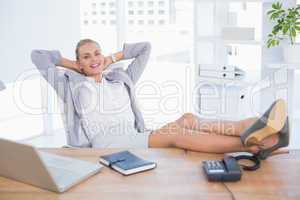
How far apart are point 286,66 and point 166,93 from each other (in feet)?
4.21

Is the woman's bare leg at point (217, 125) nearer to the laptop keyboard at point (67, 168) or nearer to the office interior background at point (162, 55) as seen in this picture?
the laptop keyboard at point (67, 168)

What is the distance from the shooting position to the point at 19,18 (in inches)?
153

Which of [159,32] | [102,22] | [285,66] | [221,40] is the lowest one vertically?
[285,66]

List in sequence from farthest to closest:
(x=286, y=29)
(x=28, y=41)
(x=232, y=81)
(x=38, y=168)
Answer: (x=28, y=41)
(x=232, y=81)
(x=286, y=29)
(x=38, y=168)

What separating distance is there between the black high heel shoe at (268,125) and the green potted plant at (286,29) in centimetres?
145

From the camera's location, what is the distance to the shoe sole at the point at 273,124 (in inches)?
55.8

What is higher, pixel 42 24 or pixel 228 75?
pixel 42 24

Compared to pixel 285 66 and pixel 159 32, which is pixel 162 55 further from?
pixel 285 66

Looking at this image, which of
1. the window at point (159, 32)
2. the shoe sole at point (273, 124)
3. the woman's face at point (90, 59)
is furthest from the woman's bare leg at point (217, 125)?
the window at point (159, 32)

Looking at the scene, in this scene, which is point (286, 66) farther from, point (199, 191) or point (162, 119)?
point (199, 191)

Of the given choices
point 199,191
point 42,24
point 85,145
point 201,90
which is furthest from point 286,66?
point 42,24

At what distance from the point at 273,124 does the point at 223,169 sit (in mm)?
245

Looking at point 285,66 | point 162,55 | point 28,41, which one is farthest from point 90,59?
point 162,55

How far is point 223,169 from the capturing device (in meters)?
1.36
